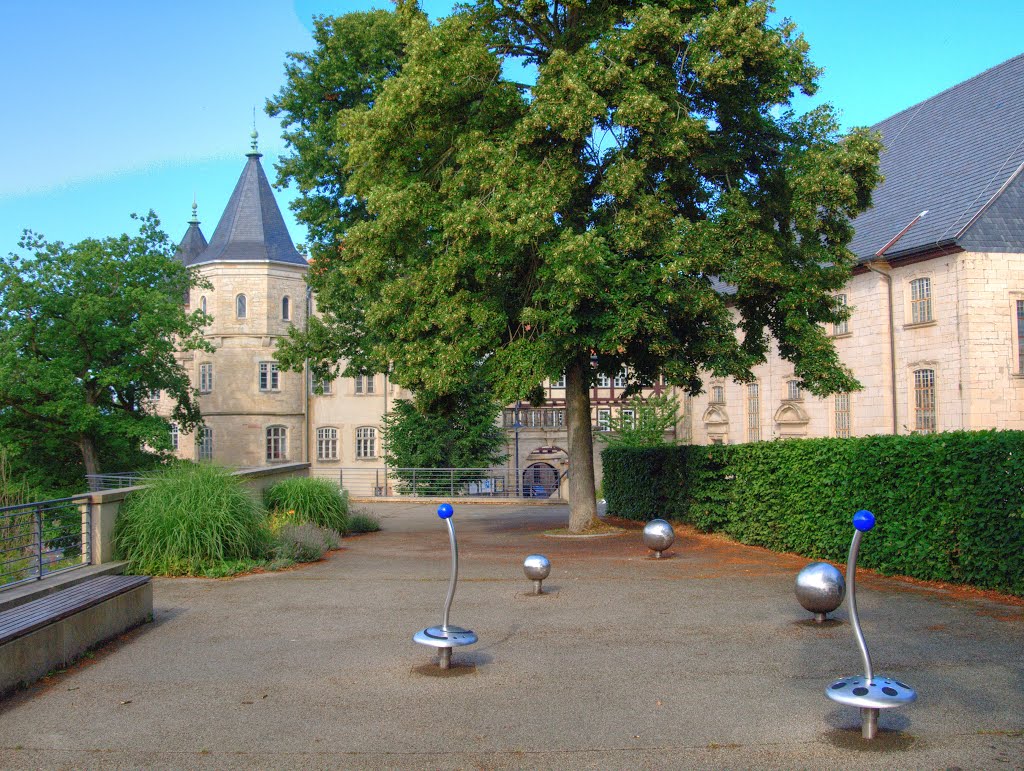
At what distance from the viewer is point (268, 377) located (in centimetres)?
5388

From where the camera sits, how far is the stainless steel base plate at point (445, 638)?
739 centimetres

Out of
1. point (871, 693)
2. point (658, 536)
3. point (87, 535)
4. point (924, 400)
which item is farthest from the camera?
point (924, 400)

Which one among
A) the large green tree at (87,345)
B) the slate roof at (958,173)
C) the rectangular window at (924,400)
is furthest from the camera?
the large green tree at (87,345)

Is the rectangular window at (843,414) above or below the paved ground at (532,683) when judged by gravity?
above

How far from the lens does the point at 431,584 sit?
41.1ft

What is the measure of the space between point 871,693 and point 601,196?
1338 cm

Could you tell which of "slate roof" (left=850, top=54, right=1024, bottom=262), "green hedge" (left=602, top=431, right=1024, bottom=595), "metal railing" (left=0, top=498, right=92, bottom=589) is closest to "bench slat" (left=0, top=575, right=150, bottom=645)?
"metal railing" (left=0, top=498, right=92, bottom=589)

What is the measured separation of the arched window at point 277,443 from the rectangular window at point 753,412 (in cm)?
2508

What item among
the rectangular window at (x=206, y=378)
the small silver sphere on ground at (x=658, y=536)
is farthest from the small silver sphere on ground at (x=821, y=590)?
the rectangular window at (x=206, y=378)

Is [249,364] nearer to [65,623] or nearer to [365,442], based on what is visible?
[365,442]

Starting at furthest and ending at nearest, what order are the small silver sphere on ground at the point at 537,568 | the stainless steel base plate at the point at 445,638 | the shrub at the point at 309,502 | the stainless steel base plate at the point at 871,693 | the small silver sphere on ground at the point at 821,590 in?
the shrub at the point at 309,502 < the small silver sphere on ground at the point at 537,568 < the small silver sphere on ground at the point at 821,590 < the stainless steel base plate at the point at 445,638 < the stainless steel base plate at the point at 871,693

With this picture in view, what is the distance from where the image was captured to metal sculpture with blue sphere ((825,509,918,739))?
5555 mm

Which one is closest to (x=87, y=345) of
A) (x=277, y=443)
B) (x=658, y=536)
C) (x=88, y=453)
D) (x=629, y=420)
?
(x=88, y=453)

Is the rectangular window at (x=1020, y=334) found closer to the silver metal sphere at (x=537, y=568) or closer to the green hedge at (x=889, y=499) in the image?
the green hedge at (x=889, y=499)
